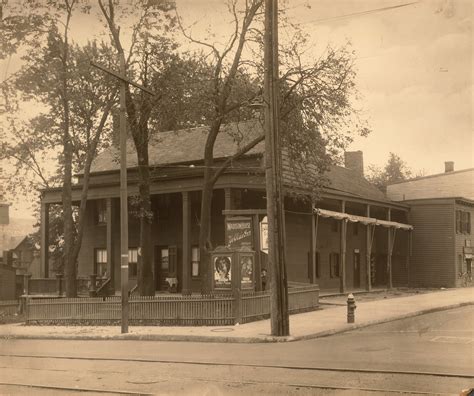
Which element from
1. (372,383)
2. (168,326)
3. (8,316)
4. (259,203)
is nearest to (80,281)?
(8,316)

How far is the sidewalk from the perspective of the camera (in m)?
17.2

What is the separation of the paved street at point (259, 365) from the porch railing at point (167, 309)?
327 centimetres

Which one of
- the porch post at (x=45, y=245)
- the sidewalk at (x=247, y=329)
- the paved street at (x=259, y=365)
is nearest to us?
the paved street at (x=259, y=365)

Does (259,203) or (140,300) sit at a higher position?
(259,203)

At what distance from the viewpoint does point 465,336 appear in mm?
16188

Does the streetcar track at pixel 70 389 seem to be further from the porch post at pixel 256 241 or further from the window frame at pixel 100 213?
the window frame at pixel 100 213

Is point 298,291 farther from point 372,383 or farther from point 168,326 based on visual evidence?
point 372,383

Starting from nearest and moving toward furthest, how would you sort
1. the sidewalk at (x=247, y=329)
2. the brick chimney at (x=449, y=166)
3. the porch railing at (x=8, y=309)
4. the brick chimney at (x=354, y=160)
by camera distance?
the sidewalk at (x=247, y=329), the porch railing at (x=8, y=309), the brick chimney at (x=354, y=160), the brick chimney at (x=449, y=166)

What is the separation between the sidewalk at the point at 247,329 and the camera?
17219 millimetres

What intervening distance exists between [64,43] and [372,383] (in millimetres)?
21786

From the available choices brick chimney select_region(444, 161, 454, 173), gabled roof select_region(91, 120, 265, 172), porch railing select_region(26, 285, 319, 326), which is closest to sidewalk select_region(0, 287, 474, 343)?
porch railing select_region(26, 285, 319, 326)

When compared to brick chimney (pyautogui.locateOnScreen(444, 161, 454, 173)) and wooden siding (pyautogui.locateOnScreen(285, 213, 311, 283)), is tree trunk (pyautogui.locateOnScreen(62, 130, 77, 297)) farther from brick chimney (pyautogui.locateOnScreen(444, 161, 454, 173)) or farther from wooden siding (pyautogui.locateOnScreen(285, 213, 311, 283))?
brick chimney (pyautogui.locateOnScreen(444, 161, 454, 173))

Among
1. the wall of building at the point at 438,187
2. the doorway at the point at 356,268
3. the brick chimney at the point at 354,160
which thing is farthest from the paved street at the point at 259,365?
the brick chimney at the point at 354,160

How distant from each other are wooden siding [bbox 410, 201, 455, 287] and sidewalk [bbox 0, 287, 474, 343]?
1636 centimetres
